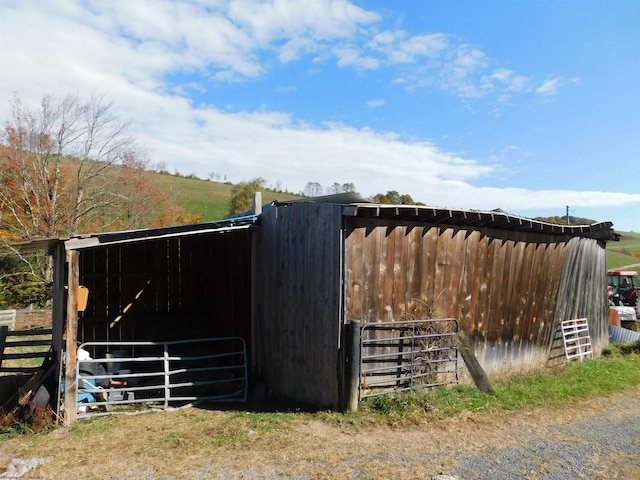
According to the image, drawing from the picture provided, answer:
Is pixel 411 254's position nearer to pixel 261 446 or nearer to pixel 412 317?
pixel 412 317

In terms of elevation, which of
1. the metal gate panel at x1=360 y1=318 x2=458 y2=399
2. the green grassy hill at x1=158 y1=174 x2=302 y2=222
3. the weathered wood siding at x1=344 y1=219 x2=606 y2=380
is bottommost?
the metal gate panel at x1=360 y1=318 x2=458 y2=399

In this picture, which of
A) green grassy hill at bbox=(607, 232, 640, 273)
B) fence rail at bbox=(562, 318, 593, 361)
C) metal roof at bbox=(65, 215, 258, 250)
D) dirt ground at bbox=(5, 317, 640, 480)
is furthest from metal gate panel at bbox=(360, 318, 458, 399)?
green grassy hill at bbox=(607, 232, 640, 273)

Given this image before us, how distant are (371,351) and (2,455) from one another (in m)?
4.70

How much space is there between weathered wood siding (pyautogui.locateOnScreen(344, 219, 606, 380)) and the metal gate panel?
19cm

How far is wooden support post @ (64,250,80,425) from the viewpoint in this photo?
6.09m

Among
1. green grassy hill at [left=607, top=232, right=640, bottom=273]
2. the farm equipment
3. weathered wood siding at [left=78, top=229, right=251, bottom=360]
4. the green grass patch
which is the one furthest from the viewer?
green grassy hill at [left=607, top=232, right=640, bottom=273]

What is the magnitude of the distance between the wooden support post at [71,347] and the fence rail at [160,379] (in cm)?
11

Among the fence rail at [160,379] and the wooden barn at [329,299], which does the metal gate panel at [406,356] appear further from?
the fence rail at [160,379]

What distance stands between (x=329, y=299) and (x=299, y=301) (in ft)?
2.36

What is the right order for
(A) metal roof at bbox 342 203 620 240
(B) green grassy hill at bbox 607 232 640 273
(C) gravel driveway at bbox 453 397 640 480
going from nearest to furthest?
1. (C) gravel driveway at bbox 453 397 640 480
2. (A) metal roof at bbox 342 203 620 240
3. (B) green grassy hill at bbox 607 232 640 273

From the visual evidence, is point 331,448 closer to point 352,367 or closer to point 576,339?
point 352,367

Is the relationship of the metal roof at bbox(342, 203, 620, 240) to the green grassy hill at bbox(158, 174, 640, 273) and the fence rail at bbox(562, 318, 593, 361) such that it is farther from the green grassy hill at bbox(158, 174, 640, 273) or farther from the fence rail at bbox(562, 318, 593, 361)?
the green grassy hill at bbox(158, 174, 640, 273)

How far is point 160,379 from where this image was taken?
8.30 metres

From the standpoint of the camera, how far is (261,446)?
5.23 metres
